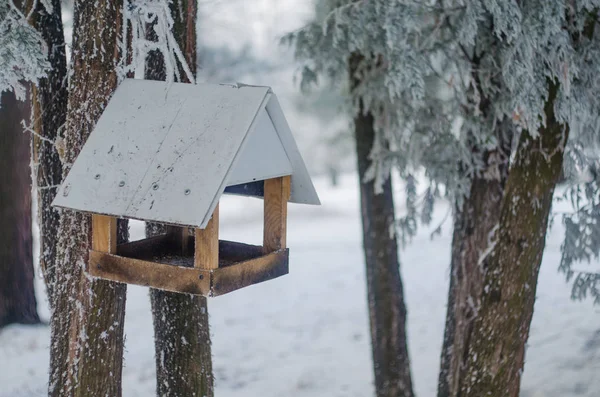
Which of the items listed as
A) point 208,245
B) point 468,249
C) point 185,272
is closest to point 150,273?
point 185,272

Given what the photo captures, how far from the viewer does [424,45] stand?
4.70 meters

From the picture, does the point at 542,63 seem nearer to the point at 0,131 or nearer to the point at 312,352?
the point at 312,352

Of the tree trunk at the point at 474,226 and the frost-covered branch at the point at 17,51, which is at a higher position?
the frost-covered branch at the point at 17,51

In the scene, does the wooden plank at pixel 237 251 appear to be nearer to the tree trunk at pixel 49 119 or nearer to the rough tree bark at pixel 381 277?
the tree trunk at pixel 49 119

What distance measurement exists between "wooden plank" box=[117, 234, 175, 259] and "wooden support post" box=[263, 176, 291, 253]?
59cm

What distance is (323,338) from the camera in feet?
26.1

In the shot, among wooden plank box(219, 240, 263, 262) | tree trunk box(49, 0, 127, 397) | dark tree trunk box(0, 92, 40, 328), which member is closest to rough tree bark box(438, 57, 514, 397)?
wooden plank box(219, 240, 263, 262)

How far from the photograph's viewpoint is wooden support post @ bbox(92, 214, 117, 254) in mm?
2826

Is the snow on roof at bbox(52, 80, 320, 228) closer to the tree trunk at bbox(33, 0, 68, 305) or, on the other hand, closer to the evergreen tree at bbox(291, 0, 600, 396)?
the tree trunk at bbox(33, 0, 68, 305)

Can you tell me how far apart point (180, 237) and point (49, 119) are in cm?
103

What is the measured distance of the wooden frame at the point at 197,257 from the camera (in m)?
2.58

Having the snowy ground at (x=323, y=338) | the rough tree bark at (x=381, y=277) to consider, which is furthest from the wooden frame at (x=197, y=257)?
the rough tree bark at (x=381, y=277)

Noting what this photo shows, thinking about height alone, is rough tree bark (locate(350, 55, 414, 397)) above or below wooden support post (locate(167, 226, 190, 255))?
below

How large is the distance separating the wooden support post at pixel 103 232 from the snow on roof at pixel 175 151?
0.62 feet
